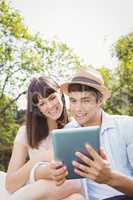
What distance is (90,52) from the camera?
371 inches

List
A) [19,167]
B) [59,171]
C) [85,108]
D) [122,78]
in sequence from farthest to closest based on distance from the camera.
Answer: [122,78], [19,167], [85,108], [59,171]

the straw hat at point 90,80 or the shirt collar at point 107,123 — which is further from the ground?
the straw hat at point 90,80

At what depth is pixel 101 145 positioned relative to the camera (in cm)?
128

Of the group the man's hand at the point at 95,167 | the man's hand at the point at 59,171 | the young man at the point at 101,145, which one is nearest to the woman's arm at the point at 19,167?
the young man at the point at 101,145

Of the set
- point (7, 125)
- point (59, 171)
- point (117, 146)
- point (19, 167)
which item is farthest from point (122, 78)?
point (59, 171)

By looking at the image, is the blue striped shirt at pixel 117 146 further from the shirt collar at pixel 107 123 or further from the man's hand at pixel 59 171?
the man's hand at pixel 59 171

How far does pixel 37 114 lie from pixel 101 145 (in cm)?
67

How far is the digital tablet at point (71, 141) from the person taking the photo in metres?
1.12

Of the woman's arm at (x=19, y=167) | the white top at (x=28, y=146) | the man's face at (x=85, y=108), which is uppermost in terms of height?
the man's face at (x=85, y=108)

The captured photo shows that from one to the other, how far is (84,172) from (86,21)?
28.0ft

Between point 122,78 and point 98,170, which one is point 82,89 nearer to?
point 98,170

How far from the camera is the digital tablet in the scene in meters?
1.12

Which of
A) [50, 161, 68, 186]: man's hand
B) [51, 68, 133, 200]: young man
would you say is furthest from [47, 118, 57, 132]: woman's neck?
[50, 161, 68, 186]: man's hand

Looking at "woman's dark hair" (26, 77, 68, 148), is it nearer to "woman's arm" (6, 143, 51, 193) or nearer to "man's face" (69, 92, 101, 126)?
"woman's arm" (6, 143, 51, 193)
